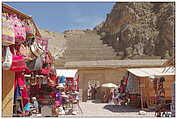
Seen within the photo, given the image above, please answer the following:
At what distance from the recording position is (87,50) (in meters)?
25.4

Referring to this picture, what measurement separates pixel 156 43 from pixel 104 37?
685 centimetres

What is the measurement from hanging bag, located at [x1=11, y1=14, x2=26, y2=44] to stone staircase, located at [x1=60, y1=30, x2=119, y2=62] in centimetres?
1731

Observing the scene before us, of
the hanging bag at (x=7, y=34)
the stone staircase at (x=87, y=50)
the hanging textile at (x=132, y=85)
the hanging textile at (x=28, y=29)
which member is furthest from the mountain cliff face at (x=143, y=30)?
the hanging bag at (x=7, y=34)

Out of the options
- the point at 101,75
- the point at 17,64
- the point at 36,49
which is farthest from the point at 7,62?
the point at 101,75

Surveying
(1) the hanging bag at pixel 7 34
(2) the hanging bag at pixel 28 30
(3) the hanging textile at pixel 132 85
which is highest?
(2) the hanging bag at pixel 28 30

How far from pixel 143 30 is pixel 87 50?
5765mm

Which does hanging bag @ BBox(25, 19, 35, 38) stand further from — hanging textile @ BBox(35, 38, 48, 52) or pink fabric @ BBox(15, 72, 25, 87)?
pink fabric @ BBox(15, 72, 25, 87)

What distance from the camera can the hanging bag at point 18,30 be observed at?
16.2ft

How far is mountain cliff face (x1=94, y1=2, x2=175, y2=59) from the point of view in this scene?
23375 mm

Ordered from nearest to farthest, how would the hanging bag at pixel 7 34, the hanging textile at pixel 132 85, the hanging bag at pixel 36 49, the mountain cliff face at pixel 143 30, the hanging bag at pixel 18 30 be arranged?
the hanging bag at pixel 7 34 → the hanging bag at pixel 18 30 → the hanging bag at pixel 36 49 → the hanging textile at pixel 132 85 → the mountain cliff face at pixel 143 30

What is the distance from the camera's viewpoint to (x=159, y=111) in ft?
23.7

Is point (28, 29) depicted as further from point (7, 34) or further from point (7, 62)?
point (7, 62)

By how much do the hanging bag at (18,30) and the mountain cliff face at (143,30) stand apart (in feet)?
59.4

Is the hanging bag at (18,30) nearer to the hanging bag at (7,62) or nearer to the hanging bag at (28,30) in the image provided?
the hanging bag at (28,30)
